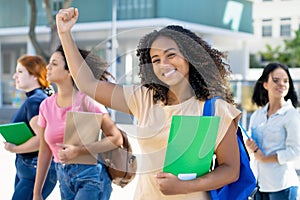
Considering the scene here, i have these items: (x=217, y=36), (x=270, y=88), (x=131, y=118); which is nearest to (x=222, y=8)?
(x=217, y=36)

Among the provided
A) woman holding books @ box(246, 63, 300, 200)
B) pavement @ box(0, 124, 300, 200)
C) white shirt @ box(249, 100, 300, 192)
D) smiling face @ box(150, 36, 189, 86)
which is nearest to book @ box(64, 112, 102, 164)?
smiling face @ box(150, 36, 189, 86)

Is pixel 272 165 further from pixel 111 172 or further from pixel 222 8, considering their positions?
pixel 222 8

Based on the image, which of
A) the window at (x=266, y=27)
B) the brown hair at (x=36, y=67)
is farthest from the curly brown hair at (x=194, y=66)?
the window at (x=266, y=27)

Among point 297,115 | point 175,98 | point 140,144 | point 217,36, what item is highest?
point 175,98

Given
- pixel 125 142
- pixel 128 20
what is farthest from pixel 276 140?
pixel 128 20

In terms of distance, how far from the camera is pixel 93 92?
2270mm

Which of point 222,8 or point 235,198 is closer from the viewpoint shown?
point 235,198

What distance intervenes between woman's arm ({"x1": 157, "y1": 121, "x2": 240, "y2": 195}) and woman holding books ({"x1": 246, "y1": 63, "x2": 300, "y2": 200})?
159 centimetres

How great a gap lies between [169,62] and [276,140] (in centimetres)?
198

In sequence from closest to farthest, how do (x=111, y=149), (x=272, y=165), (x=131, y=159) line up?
(x=131, y=159), (x=111, y=149), (x=272, y=165)

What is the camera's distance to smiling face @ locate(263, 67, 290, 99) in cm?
401

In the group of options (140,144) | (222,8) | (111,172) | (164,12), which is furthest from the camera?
(222,8)

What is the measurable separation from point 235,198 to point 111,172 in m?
1.31

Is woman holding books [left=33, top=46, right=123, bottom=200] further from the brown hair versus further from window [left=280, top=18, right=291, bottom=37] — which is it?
window [left=280, top=18, right=291, bottom=37]
